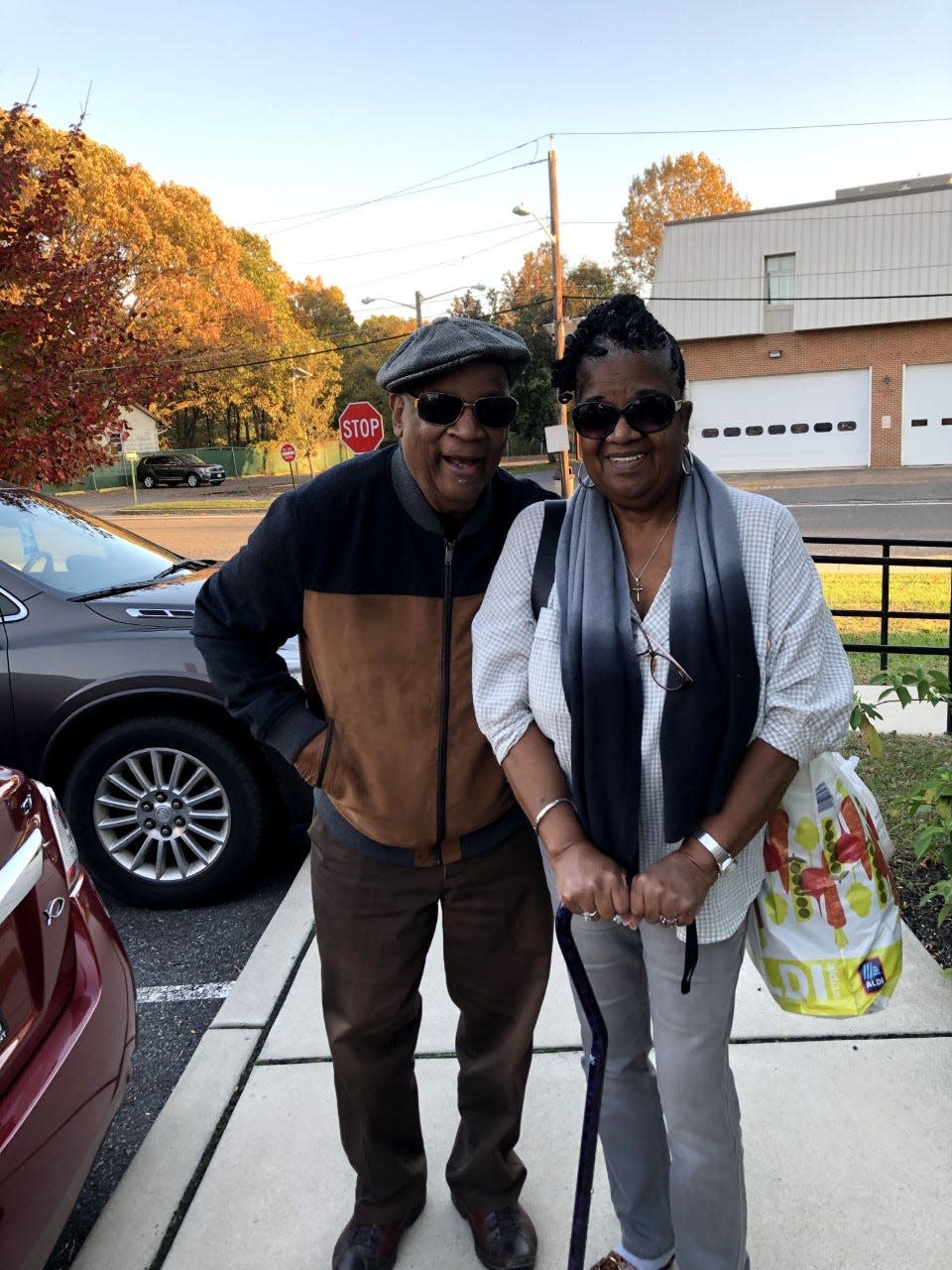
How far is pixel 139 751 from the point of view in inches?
151

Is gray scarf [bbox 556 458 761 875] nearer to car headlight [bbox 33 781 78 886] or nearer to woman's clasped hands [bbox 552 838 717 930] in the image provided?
woman's clasped hands [bbox 552 838 717 930]

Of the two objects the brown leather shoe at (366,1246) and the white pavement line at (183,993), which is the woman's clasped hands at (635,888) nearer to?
the brown leather shoe at (366,1246)

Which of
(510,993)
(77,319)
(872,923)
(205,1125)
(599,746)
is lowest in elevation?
(205,1125)

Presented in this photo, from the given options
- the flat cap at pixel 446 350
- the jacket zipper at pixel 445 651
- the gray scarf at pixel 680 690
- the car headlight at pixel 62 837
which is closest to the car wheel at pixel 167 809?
the car headlight at pixel 62 837

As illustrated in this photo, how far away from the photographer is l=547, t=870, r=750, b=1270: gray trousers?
169cm

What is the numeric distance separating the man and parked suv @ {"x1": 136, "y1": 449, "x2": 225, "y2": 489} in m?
42.1

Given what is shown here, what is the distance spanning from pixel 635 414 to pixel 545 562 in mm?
311

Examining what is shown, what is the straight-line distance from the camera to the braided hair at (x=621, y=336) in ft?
5.29

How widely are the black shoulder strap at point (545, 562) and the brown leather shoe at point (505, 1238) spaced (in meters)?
1.34

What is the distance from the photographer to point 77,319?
599 cm

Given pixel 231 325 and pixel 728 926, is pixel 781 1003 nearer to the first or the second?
pixel 728 926


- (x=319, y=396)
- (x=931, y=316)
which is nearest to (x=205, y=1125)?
(x=931, y=316)

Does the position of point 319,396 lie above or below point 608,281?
below

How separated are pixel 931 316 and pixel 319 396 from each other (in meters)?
29.7
